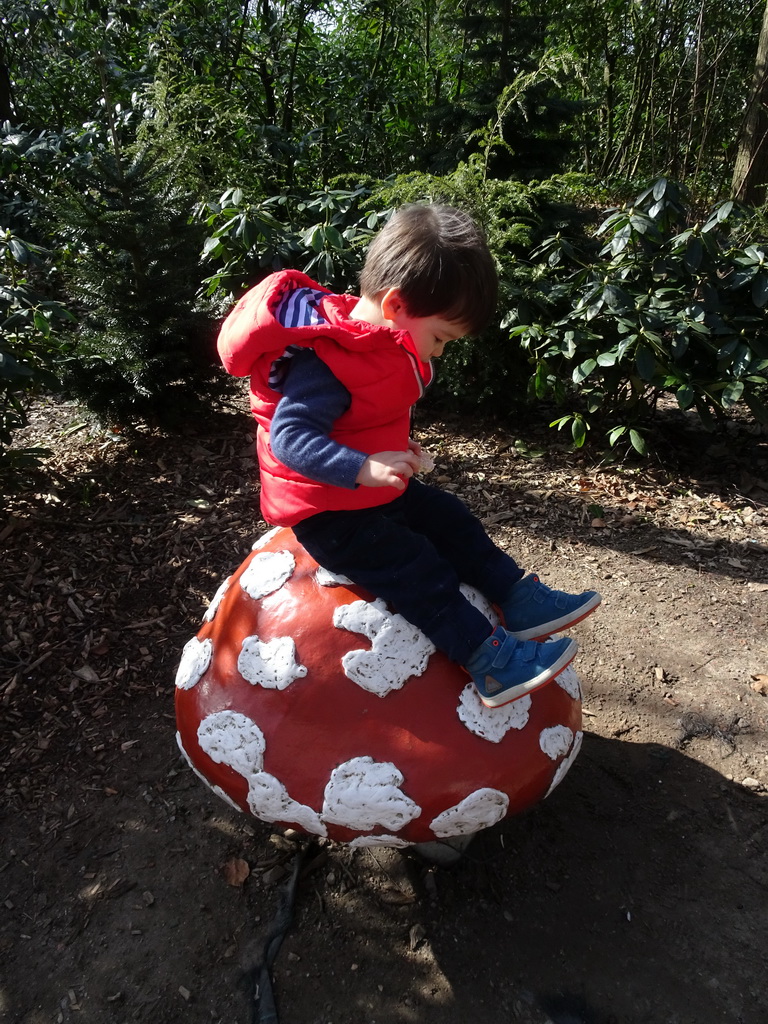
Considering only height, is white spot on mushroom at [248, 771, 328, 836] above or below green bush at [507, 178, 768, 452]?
below

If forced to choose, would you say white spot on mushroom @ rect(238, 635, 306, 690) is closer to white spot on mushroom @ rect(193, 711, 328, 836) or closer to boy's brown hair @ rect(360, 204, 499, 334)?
white spot on mushroom @ rect(193, 711, 328, 836)

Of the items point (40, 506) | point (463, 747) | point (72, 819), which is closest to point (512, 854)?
point (463, 747)

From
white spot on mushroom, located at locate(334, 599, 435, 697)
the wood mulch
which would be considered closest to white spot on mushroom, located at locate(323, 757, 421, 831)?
white spot on mushroom, located at locate(334, 599, 435, 697)

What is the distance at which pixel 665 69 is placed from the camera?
360 inches

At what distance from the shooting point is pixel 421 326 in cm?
199

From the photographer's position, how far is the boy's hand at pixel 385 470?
1.84m

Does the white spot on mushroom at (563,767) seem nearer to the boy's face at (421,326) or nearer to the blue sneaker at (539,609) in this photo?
the blue sneaker at (539,609)

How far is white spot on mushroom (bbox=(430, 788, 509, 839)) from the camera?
2062mm

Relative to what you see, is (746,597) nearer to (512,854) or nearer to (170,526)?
(512,854)

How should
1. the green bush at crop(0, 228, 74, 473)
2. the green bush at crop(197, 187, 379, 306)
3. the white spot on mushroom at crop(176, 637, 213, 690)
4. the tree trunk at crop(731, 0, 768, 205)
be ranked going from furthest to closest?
the tree trunk at crop(731, 0, 768, 205)
the green bush at crop(197, 187, 379, 306)
the green bush at crop(0, 228, 74, 473)
the white spot on mushroom at crop(176, 637, 213, 690)

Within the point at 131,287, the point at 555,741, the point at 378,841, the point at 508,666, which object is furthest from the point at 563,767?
the point at 131,287

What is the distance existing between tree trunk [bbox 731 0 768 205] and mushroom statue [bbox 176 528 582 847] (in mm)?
6154

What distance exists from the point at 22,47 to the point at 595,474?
27.3 feet

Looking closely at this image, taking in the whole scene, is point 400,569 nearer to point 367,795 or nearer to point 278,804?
point 367,795
